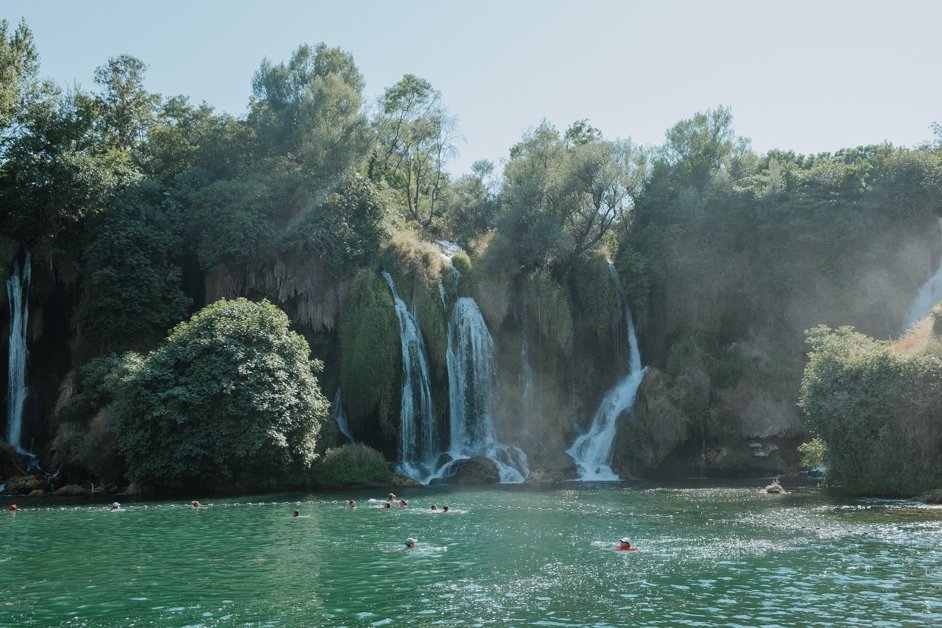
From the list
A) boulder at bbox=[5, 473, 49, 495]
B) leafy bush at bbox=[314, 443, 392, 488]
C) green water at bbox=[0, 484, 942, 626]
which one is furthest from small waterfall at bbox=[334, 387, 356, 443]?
boulder at bbox=[5, 473, 49, 495]

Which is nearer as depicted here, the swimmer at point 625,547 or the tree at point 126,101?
the swimmer at point 625,547

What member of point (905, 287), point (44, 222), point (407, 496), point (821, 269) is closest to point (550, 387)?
point (407, 496)

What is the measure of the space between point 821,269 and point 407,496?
25.7 meters

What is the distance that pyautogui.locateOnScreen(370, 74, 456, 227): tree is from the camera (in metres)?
51.5

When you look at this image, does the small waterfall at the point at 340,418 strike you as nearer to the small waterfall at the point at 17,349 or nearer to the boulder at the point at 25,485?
the boulder at the point at 25,485

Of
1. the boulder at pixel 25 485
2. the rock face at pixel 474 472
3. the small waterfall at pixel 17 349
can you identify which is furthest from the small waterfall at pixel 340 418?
the small waterfall at pixel 17 349

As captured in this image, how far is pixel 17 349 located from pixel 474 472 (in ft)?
66.7

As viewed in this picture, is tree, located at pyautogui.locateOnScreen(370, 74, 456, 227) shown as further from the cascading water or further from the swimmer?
the swimmer

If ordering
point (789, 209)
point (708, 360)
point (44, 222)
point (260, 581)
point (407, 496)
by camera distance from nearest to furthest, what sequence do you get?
point (260, 581) < point (407, 496) < point (44, 222) < point (708, 360) < point (789, 209)

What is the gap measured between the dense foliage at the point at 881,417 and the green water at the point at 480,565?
1.73 m

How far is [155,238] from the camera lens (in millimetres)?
38188

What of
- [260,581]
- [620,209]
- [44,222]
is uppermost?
[620,209]

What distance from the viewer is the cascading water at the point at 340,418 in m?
36.4

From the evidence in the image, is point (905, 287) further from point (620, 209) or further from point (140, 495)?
point (140, 495)
